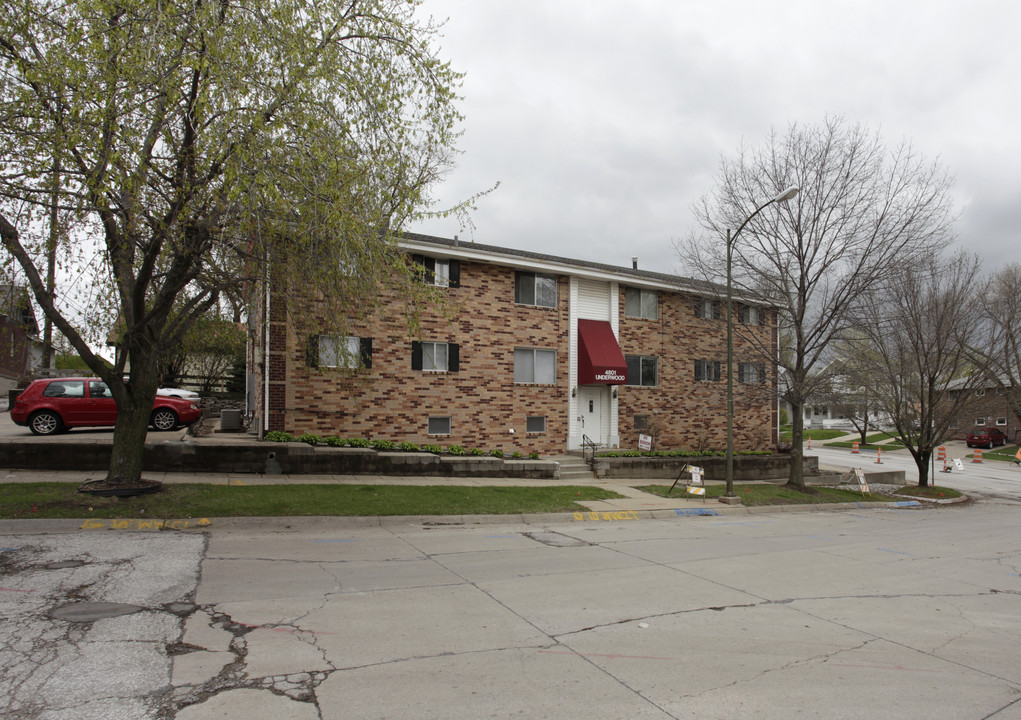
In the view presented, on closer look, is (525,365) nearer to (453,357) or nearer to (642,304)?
(453,357)

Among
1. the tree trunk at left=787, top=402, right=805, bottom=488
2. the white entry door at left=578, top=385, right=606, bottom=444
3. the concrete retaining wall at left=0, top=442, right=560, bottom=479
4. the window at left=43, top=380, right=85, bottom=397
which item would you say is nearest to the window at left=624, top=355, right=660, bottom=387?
the white entry door at left=578, top=385, right=606, bottom=444

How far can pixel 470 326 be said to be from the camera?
65.5 feet

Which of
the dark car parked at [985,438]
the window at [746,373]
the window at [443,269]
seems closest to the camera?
the window at [443,269]

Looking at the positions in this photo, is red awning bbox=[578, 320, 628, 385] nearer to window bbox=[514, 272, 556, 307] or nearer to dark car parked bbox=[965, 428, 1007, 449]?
window bbox=[514, 272, 556, 307]

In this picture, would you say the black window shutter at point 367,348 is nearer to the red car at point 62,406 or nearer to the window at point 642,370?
the red car at point 62,406

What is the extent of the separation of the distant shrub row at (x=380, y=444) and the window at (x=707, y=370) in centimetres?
857

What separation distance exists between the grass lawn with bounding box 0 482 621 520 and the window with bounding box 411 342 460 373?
206 inches

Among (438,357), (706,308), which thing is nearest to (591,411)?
(438,357)

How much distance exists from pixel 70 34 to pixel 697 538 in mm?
12083

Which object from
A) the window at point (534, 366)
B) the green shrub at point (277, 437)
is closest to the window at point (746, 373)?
the window at point (534, 366)

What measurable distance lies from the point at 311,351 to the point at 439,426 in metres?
6.64

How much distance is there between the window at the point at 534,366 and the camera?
68.6 feet

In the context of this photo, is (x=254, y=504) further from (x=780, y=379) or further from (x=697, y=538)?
(x=780, y=379)

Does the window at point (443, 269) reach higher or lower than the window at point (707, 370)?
higher
